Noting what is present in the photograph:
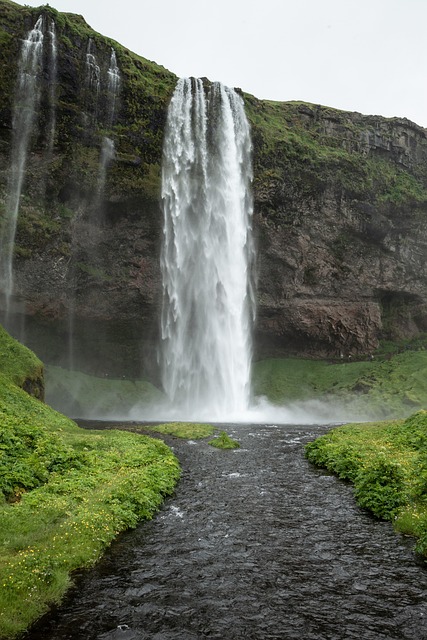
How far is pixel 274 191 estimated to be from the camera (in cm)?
6291

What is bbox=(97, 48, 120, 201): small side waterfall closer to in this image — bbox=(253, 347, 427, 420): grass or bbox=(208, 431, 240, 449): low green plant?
bbox=(253, 347, 427, 420): grass

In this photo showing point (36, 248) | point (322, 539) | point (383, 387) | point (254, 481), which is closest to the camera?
point (322, 539)

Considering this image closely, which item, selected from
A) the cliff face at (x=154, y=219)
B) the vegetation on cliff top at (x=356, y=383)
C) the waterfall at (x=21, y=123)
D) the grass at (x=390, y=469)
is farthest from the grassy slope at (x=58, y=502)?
the vegetation on cliff top at (x=356, y=383)

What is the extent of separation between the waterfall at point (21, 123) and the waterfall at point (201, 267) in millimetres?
15518

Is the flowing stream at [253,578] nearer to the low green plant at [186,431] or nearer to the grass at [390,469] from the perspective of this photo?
the grass at [390,469]

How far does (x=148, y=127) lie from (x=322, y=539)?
53384mm

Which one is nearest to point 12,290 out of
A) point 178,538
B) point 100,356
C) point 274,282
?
point 100,356

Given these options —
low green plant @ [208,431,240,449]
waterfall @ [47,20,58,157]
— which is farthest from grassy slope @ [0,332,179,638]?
waterfall @ [47,20,58,157]

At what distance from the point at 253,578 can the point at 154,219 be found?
52350 mm

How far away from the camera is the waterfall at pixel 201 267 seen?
5584 centimetres

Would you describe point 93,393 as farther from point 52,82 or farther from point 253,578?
point 253,578

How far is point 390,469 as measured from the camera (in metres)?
15.6

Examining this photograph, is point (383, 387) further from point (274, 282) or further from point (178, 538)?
point (178, 538)

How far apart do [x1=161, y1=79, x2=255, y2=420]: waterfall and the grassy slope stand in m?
32.3
